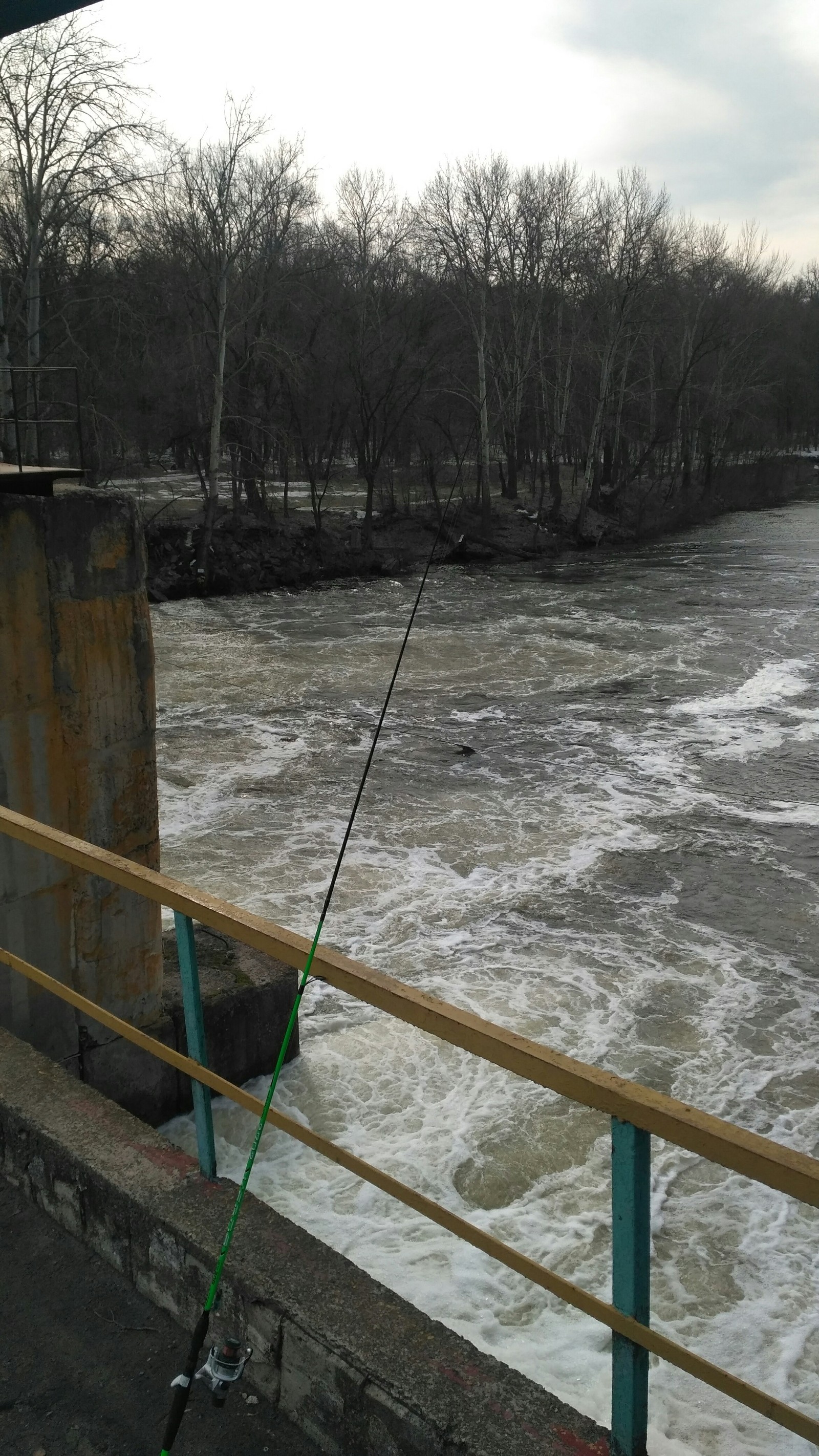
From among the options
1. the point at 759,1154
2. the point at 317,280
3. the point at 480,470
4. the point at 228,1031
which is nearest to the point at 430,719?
the point at 228,1031

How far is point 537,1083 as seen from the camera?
222cm

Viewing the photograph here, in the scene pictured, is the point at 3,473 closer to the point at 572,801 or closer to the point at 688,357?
the point at 572,801

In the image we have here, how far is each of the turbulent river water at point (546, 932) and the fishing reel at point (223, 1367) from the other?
95.3 inches

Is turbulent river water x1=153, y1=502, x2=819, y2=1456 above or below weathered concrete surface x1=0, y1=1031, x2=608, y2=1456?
below

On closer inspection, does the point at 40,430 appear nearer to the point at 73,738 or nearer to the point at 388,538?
the point at 388,538

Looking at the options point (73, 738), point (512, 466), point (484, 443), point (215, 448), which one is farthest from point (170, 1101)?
point (512, 466)

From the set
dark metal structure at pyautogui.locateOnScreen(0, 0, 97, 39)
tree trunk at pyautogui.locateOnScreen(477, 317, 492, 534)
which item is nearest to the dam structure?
dark metal structure at pyautogui.locateOnScreen(0, 0, 97, 39)

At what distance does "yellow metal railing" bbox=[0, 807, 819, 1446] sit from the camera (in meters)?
1.71

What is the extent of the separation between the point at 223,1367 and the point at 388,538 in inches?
1244

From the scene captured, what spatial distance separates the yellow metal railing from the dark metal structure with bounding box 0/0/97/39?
3120mm

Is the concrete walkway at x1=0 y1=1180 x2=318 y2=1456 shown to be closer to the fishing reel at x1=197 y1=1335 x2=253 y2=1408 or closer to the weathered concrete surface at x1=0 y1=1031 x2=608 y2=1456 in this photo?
the weathered concrete surface at x1=0 y1=1031 x2=608 y2=1456

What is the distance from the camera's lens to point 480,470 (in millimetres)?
35750

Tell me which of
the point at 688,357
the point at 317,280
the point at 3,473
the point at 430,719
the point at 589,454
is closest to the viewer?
the point at 3,473

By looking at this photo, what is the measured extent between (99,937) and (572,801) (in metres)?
7.49
